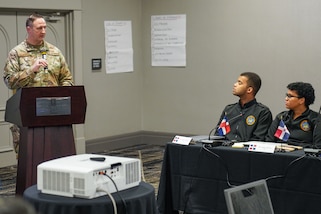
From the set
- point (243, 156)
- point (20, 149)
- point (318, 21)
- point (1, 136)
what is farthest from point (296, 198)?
point (1, 136)

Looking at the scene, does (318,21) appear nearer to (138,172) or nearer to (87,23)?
(87,23)

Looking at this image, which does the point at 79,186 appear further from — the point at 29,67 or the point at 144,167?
the point at 144,167

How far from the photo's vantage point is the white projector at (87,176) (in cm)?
280

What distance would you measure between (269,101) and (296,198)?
3620 millimetres

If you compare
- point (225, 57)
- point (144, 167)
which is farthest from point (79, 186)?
point (225, 57)

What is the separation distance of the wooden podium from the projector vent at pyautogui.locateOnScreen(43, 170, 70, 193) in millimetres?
1379

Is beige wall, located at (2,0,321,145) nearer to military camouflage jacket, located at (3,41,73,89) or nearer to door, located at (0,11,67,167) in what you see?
door, located at (0,11,67,167)

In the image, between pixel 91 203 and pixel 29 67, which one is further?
pixel 29 67

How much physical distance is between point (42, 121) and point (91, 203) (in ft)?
5.57

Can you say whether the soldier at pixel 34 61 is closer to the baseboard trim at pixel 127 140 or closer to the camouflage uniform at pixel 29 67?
the camouflage uniform at pixel 29 67

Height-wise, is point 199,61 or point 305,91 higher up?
point 199,61

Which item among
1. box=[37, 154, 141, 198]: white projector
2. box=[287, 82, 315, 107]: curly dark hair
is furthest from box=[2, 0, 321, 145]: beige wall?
box=[37, 154, 141, 198]: white projector

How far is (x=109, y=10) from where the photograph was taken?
26.7 ft

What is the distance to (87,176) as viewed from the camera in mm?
2766
